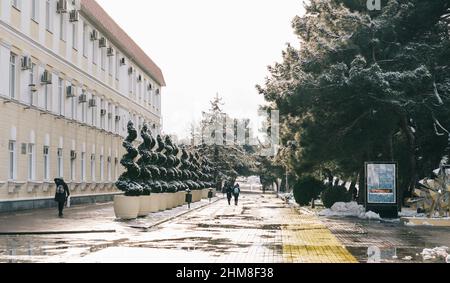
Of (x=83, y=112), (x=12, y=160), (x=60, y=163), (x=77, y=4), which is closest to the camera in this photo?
(x=12, y=160)

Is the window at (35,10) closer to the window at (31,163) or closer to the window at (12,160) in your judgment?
the window at (31,163)

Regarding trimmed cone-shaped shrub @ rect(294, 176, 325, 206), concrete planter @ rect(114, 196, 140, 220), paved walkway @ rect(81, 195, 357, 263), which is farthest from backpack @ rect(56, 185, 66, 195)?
trimmed cone-shaped shrub @ rect(294, 176, 325, 206)

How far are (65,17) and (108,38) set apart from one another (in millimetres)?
11033

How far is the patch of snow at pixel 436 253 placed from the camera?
16094 millimetres

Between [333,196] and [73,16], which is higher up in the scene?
[73,16]

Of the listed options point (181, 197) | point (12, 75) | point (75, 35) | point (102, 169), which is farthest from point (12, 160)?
point (102, 169)

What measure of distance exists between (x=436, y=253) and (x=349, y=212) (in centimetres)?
1872

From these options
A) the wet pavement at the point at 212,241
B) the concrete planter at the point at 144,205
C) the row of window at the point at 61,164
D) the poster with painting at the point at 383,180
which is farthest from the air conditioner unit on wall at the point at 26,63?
the poster with painting at the point at 383,180

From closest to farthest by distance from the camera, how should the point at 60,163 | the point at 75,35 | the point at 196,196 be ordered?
the point at 60,163 < the point at 75,35 < the point at 196,196

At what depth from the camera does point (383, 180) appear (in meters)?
31.0

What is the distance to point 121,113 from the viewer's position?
59719 millimetres

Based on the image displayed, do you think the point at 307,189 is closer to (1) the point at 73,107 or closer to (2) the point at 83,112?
(2) the point at 83,112

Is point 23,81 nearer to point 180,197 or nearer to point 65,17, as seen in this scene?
point 65,17

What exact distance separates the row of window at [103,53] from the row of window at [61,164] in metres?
6.59
